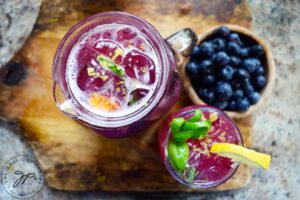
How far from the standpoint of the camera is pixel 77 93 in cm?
114

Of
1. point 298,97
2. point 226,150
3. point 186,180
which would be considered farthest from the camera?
point 298,97

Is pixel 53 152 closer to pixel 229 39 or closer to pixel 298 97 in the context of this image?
pixel 229 39

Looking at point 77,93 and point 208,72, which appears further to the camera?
point 208,72

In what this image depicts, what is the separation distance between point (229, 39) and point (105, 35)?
324mm

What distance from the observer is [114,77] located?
3.72 ft

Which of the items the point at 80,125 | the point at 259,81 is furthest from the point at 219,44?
the point at 80,125

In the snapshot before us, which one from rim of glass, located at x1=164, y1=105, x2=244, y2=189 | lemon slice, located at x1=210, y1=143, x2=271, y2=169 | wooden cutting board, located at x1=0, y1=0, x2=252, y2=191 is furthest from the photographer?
wooden cutting board, located at x1=0, y1=0, x2=252, y2=191

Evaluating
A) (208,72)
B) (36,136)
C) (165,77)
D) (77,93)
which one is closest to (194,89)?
(208,72)

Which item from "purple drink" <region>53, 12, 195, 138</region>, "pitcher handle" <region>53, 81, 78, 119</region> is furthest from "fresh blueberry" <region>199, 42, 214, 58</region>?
"pitcher handle" <region>53, 81, 78, 119</region>

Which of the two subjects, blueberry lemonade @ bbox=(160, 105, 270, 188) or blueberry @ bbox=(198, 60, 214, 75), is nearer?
blueberry lemonade @ bbox=(160, 105, 270, 188)

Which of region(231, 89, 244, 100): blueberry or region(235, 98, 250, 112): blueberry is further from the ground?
region(231, 89, 244, 100): blueberry

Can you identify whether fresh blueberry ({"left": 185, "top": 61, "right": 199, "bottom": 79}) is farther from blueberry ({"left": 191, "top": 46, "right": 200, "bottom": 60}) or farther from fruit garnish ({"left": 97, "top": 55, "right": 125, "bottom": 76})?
fruit garnish ({"left": 97, "top": 55, "right": 125, "bottom": 76})

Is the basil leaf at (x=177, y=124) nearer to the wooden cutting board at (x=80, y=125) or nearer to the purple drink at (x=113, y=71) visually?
the purple drink at (x=113, y=71)

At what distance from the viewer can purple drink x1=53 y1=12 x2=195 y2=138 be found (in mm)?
1130
